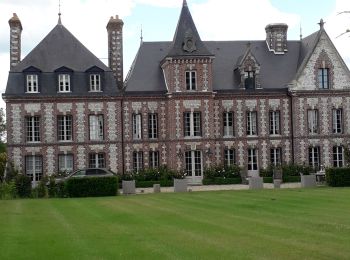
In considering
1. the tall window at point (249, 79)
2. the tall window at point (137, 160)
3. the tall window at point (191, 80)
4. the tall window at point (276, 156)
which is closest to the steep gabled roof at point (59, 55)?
the tall window at point (191, 80)

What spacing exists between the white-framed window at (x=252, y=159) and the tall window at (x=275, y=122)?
6.15 ft

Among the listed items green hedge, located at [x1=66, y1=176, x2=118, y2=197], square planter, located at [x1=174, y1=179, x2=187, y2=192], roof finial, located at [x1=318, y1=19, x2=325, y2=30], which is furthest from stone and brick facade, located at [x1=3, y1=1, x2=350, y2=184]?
green hedge, located at [x1=66, y1=176, x2=118, y2=197]

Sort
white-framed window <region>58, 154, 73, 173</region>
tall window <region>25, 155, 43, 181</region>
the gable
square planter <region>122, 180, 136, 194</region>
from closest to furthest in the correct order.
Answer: square planter <region>122, 180, 136, 194</region> → tall window <region>25, 155, 43, 181</region> → white-framed window <region>58, 154, 73, 173</region> → the gable

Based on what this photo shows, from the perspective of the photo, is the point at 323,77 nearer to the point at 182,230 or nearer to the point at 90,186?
the point at 90,186

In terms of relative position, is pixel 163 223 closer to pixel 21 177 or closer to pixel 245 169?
pixel 21 177

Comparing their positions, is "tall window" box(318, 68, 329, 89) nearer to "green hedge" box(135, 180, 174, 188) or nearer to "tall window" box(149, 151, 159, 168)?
"tall window" box(149, 151, 159, 168)

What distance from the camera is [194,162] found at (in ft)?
150

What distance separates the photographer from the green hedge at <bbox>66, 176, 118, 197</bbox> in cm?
3366

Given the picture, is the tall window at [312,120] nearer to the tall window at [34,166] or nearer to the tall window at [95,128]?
the tall window at [95,128]

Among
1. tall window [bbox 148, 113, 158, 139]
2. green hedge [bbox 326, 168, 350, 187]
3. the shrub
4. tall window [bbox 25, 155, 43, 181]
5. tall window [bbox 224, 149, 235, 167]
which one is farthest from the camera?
tall window [bbox 224, 149, 235, 167]

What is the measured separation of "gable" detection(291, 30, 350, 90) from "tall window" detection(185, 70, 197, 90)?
6.88 meters

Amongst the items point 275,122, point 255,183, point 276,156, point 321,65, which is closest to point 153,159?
point 276,156

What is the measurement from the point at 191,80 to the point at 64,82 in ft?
27.5

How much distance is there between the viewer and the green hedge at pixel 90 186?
1325 inches
